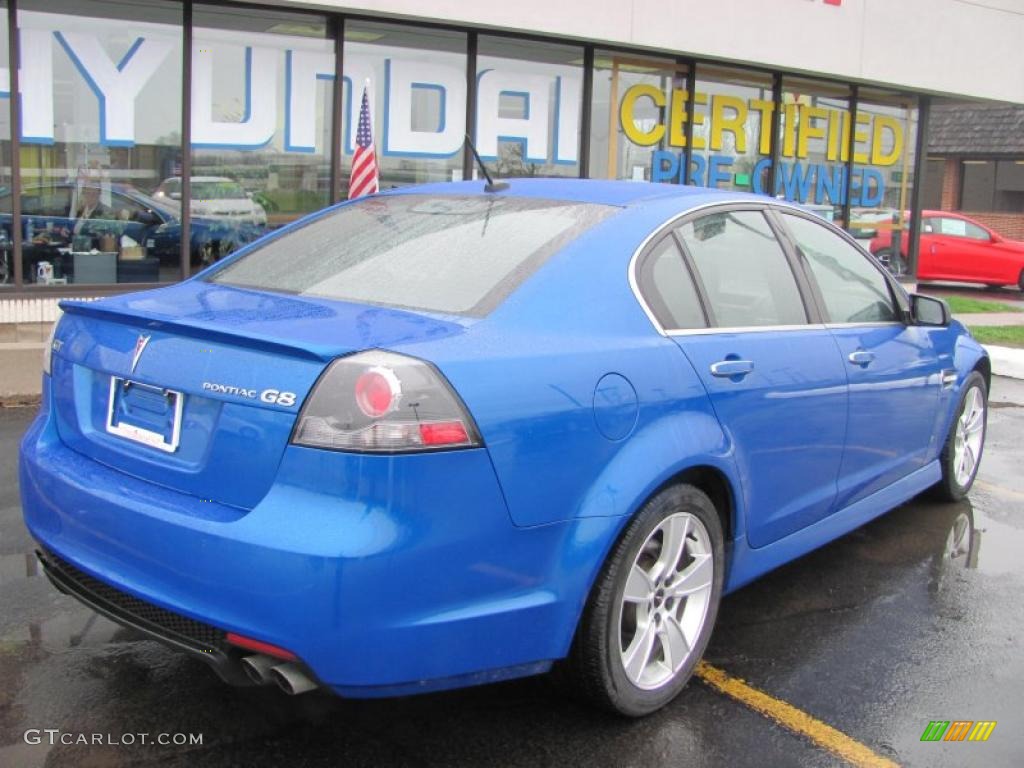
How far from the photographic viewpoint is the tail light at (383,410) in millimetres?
2635

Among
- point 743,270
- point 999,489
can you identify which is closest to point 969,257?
point 999,489

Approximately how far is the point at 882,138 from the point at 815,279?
42.3 feet

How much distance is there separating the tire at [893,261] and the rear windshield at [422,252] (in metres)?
14.0

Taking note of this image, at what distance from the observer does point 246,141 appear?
1088 centimetres

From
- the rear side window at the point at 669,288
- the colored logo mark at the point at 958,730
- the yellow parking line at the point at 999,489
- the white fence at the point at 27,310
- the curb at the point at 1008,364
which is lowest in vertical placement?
the colored logo mark at the point at 958,730

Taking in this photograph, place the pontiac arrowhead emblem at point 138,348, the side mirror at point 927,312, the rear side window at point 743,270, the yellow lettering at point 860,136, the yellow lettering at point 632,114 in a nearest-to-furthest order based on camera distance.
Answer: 1. the pontiac arrowhead emblem at point 138,348
2. the rear side window at point 743,270
3. the side mirror at point 927,312
4. the yellow lettering at point 632,114
5. the yellow lettering at point 860,136

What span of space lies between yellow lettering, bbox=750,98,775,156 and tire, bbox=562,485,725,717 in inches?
475

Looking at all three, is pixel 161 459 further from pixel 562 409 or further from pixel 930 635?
pixel 930 635

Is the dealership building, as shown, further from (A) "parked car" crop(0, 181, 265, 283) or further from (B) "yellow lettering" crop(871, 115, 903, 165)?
(B) "yellow lettering" crop(871, 115, 903, 165)

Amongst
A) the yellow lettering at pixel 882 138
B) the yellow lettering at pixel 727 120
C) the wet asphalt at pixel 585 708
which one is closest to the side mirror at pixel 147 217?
the wet asphalt at pixel 585 708

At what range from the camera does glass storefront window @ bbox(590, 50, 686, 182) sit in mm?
13164

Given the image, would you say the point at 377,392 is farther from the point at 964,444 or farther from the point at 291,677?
the point at 964,444

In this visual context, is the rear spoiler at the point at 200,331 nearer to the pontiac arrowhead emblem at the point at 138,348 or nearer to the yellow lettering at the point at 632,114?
the pontiac arrowhead emblem at the point at 138,348

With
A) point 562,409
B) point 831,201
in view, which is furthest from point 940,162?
point 562,409
